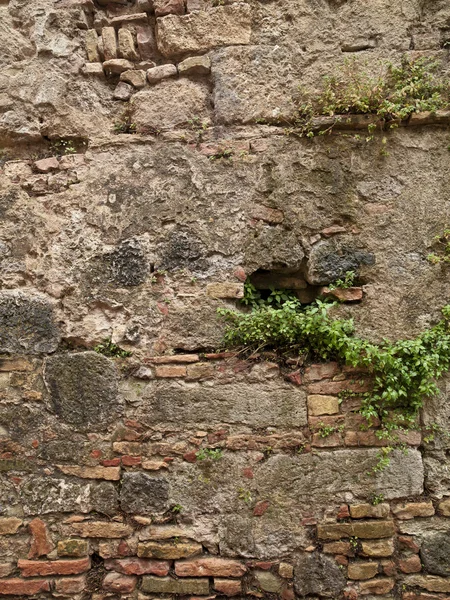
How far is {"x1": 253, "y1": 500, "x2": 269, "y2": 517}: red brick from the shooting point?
232 cm

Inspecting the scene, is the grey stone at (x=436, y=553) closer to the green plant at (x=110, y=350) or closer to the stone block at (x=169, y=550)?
the stone block at (x=169, y=550)

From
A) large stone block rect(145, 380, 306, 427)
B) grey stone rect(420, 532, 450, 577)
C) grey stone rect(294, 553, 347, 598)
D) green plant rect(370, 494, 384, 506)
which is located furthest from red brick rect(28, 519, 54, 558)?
grey stone rect(420, 532, 450, 577)

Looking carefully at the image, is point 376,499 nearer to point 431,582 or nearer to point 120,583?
point 431,582

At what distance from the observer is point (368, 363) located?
234cm

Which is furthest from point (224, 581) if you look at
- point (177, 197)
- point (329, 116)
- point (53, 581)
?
point (329, 116)

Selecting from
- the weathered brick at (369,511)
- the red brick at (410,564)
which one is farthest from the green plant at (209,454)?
the red brick at (410,564)

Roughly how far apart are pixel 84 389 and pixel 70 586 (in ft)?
3.36

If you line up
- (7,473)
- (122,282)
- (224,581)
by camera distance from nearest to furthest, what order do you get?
(224,581), (7,473), (122,282)

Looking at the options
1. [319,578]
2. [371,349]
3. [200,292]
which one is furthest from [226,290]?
[319,578]

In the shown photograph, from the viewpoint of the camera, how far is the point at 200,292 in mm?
2570

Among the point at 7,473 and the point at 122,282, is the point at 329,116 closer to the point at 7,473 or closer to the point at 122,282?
the point at 122,282

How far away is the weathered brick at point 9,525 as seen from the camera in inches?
94.0

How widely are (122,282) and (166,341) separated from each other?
1.47 ft

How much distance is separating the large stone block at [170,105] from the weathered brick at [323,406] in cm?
184
